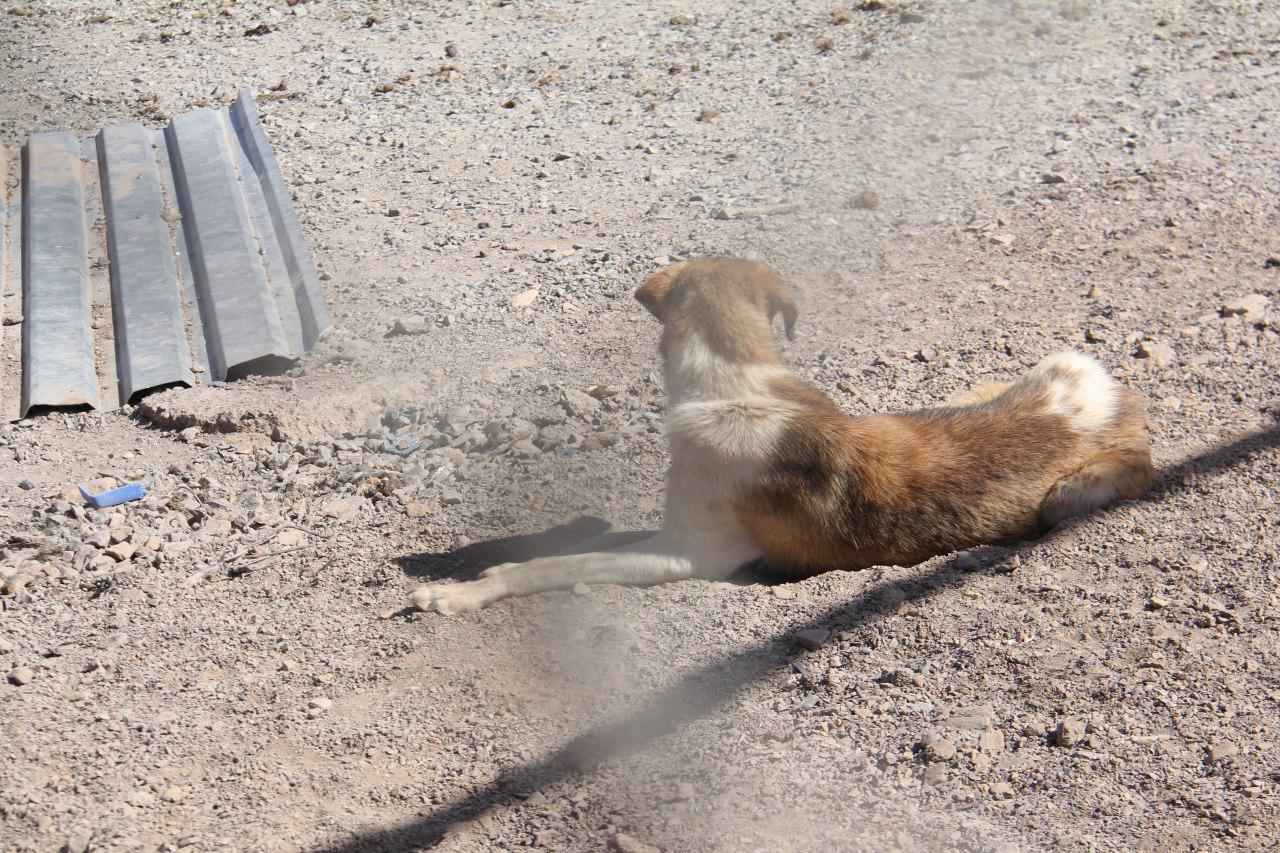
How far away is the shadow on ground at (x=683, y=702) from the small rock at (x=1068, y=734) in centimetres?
65

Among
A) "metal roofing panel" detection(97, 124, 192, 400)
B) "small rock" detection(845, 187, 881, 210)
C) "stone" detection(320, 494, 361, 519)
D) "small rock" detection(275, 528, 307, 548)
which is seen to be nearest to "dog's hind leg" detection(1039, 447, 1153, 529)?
"stone" detection(320, 494, 361, 519)

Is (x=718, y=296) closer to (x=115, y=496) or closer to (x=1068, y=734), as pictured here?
(x=1068, y=734)

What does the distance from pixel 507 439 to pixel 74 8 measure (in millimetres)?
8776

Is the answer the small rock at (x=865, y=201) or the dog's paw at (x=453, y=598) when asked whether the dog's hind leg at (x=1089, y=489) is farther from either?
the small rock at (x=865, y=201)

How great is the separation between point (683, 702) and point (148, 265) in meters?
4.23

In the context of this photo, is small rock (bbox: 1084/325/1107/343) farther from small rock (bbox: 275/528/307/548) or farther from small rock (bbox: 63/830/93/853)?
small rock (bbox: 63/830/93/853)

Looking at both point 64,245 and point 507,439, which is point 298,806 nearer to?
point 507,439

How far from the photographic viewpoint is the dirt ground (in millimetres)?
3021

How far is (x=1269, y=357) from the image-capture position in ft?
16.4

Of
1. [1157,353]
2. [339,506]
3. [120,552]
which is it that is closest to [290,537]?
[339,506]

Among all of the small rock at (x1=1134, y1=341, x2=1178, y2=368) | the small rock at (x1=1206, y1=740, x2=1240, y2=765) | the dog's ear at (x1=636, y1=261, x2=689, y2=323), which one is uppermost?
the dog's ear at (x1=636, y1=261, x2=689, y2=323)

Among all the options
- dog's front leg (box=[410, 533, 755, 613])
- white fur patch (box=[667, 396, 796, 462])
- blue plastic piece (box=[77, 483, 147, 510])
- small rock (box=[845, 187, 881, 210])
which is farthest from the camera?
small rock (box=[845, 187, 881, 210])

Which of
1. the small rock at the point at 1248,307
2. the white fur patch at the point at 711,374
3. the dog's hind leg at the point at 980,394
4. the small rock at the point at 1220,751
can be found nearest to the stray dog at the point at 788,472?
the white fur patch at the point at 711,374

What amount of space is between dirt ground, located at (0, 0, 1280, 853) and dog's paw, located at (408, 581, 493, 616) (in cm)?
7
